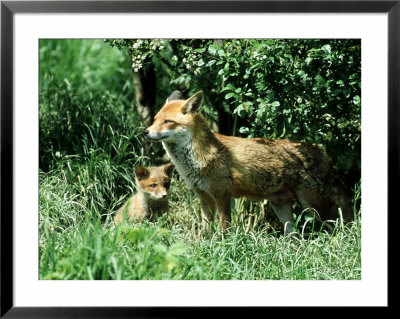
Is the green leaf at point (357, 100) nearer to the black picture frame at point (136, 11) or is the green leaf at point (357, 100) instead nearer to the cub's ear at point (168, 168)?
the black picture frame at point (136, 11)

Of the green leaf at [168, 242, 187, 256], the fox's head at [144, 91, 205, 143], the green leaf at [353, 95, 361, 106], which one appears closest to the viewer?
the green leaf at [168, 242, 187, 256]

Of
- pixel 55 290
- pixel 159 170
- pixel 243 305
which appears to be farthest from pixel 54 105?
pixel 243 305

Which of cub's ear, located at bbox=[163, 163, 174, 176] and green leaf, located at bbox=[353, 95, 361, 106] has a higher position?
green leaf, located at bbox=[353, 95, 361, 106]

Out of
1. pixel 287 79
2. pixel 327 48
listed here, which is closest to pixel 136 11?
pixel 327 48

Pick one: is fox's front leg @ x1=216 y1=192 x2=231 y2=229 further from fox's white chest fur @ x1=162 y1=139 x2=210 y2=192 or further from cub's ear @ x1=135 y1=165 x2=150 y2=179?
cub's ear @ x1=135 y1=165 x2=150 y2=179

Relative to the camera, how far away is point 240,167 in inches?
311

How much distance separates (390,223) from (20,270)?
11.7ft

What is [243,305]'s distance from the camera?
19.2ft

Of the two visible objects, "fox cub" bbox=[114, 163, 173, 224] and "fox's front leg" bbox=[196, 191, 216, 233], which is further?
"fox cub" bbox=[114, 163, 173, 224]

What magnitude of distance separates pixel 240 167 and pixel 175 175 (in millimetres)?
1743

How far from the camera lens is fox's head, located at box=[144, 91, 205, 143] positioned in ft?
24.1

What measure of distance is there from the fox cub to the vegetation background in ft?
0.72

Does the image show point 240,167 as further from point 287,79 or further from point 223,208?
point 287,79

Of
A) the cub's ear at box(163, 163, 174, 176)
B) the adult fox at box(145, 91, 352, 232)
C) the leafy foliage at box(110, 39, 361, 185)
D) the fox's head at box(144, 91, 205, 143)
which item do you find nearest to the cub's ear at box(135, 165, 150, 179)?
the cub's ear at box(163, 163, 174, 176)
